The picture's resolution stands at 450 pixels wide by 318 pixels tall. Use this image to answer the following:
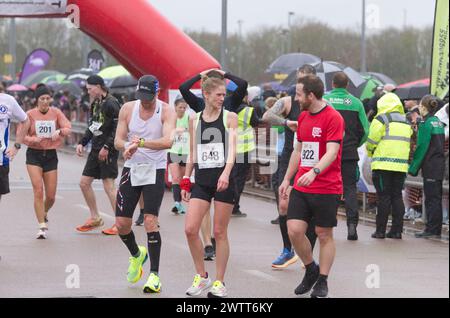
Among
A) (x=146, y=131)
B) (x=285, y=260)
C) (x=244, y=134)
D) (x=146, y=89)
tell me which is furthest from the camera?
A: (x=244, y=134)

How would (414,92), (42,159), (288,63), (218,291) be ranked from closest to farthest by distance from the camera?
1. (218,291)
2. (42,159)
3. (414,92)
4. (288,63)

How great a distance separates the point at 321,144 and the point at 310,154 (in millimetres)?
121

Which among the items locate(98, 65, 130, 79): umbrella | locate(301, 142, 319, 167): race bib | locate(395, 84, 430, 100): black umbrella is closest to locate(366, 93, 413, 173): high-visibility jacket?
locate(301, 142, 319, 167): race bib

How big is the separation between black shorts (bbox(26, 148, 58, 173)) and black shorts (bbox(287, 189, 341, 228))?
490cm

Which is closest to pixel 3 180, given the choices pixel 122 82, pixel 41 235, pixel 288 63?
pixel 41 235

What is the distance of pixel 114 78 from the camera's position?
3241 cm

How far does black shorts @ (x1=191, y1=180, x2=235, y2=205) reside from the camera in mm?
8680

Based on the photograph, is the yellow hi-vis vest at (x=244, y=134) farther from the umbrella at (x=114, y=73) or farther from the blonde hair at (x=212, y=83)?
the umbrella at (x=114, y=73)

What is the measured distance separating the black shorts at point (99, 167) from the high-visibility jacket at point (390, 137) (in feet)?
10.5

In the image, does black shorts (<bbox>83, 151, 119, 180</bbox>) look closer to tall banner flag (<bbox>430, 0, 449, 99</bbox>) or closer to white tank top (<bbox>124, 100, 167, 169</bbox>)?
white tank top (<bbox>124, 100, 167, 169</bbox>)

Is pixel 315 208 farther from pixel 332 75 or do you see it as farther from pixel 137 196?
pixel 332 75

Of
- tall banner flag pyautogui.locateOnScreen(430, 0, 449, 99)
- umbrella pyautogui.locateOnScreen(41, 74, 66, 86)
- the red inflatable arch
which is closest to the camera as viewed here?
tall banner flag pyautogui.locateOnScreen(430, 0, 449, 99)

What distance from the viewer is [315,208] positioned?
8.58 m
